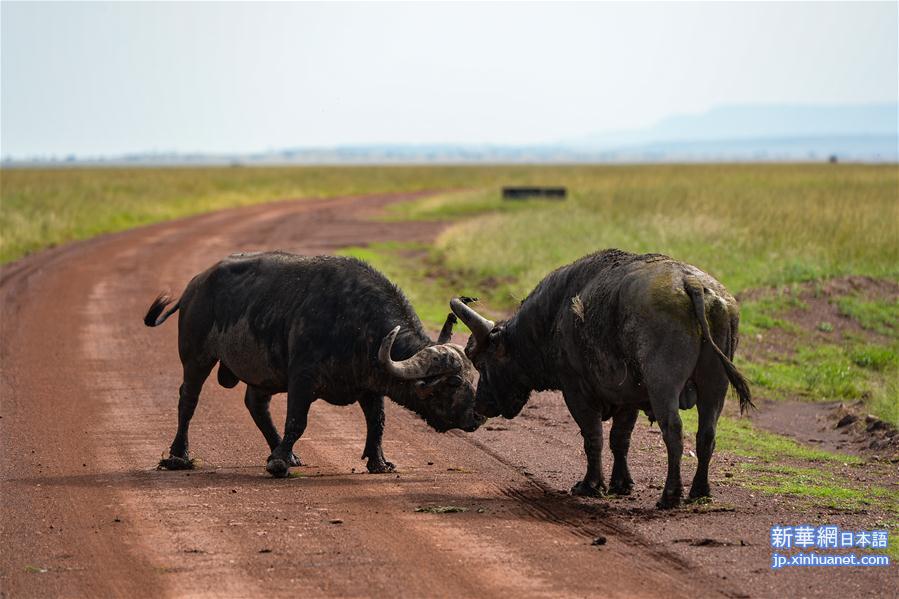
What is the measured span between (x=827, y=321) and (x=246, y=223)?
961 inches

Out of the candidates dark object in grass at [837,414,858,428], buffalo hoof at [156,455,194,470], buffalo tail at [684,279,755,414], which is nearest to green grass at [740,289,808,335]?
dark object in grass at [837,414,858,428]

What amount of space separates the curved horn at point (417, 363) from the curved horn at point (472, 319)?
401 mm

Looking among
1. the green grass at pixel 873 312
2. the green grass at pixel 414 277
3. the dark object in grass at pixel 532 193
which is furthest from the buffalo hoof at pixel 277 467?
the dark object in grass at pixel 532 193

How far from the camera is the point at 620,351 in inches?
354

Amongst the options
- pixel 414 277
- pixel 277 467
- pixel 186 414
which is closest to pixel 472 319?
pixel 277 467

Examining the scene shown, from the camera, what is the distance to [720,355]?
334 inches

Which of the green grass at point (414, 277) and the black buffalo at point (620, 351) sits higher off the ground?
the black buffalo at point (620, 351)

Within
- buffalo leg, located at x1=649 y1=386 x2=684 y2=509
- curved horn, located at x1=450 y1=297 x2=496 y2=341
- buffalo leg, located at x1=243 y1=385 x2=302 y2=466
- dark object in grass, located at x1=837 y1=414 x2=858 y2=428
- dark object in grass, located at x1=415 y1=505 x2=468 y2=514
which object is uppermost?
curved horn, located at x1=450 y1=297 x2=496 y2=341

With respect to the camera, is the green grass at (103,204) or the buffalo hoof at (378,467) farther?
the green grass at (103,204)

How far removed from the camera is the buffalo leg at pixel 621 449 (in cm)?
950

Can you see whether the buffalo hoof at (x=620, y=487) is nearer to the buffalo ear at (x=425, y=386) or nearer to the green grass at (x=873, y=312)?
the buffalo ear at (x=425, y=386)

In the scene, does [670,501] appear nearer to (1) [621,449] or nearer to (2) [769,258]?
(1) [621,449]

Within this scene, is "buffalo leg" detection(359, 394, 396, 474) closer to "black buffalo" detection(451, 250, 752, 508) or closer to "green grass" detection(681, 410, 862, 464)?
"black buffalo" detection(451, 250, 752, 508)

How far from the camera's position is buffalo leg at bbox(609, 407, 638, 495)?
9.50 m
